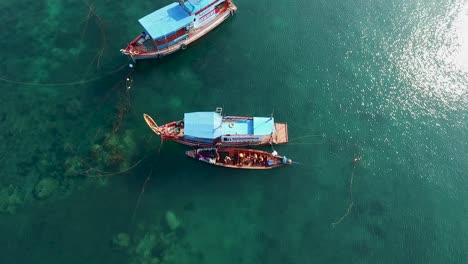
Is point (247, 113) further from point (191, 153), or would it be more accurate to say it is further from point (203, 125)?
point (191, 153)

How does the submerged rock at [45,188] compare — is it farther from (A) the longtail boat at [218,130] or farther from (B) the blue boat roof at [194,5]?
(B) the blue boat roof at [194,5]

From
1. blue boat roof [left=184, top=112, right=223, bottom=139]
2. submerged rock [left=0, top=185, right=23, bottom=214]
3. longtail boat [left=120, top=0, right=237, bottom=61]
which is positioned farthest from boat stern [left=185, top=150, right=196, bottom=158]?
submerged rock [left=0, top=185, right=23, bottom=214]

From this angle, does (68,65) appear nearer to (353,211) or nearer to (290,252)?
(290,252)

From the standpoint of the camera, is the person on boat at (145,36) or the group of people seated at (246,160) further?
the person on boat at (145,36)

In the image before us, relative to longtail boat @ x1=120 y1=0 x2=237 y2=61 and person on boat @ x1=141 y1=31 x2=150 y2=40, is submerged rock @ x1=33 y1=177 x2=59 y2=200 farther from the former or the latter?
person on boat @ x1=141 y1=31 x2=150 y2=40

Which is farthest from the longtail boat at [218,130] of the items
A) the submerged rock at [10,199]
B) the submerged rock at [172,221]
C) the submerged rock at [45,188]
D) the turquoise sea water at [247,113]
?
the submerged rock at [10,199]

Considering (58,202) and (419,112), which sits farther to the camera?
(419,112)

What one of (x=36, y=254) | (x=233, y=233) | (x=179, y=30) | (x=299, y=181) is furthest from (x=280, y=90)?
(x=36, y=254)
